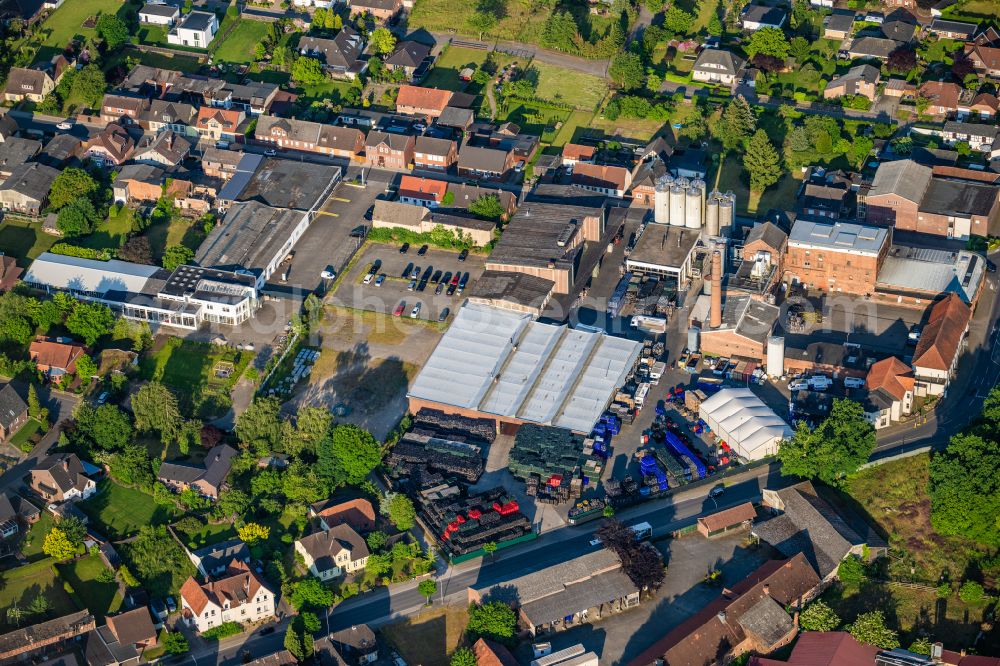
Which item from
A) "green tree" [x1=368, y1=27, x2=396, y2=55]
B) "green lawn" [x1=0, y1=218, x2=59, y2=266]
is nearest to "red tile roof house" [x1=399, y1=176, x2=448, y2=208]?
"green tree" [x1=368, y1=27, x2=396, y2=55]

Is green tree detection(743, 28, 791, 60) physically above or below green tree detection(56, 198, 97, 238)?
above

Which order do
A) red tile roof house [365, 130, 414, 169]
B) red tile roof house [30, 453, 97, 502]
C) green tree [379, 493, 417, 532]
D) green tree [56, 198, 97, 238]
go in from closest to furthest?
Answer: green tree [379, 493, 417, 532] → red tile roof house [30, 453, 97, 502] → green tree [56, 198, 97, 238] → red tile roof house [365, 130, 414, 169]

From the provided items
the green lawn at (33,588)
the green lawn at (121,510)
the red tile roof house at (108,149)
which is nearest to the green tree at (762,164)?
the red tile roof house at (108,149)

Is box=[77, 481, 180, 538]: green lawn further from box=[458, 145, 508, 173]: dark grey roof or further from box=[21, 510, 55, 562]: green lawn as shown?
box=[458, 145, 508, 173]: dark grey roof

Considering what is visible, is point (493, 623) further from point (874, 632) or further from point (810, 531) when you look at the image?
point (874, 632)

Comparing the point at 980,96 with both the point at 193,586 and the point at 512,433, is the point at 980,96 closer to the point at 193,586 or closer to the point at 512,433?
the point at 512,433

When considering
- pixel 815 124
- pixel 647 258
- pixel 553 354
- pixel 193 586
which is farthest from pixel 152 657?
pixel 815 124
